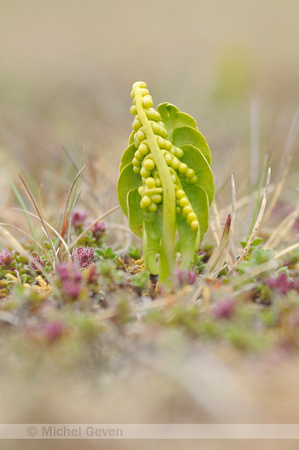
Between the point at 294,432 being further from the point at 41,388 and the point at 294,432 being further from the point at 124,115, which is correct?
the point at 124,115

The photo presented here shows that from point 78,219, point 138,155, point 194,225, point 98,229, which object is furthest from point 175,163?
point 78,219

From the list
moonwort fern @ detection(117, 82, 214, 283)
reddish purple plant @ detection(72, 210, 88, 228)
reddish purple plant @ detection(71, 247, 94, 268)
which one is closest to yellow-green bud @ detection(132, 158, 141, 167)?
moonwort fern @ detection(117, 82, 214, 283)

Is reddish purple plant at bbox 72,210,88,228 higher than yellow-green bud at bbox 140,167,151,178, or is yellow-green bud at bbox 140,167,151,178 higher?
yellow-green bud at bbox 140,167,151,178

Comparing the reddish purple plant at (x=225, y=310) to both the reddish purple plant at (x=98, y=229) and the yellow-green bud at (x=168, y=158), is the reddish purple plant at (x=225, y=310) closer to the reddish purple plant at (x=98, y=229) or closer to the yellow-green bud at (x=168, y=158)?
the yellow-green bud at (x=168, y=158)

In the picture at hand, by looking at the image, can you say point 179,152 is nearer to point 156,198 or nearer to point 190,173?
point 190,173

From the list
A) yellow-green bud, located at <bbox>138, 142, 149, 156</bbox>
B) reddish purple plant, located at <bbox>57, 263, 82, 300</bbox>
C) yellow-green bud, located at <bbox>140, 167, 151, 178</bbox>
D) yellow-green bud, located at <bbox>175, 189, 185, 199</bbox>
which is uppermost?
yellow-green bud, located at <bbox>138, 142, 149, 156</bbox>

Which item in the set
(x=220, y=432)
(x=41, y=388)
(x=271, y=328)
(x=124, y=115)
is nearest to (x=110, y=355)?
(x=41, y=388)

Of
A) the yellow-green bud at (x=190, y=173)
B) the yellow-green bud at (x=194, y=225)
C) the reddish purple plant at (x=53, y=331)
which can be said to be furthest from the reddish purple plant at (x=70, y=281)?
the yellow-green bud at (x=190, y=173)

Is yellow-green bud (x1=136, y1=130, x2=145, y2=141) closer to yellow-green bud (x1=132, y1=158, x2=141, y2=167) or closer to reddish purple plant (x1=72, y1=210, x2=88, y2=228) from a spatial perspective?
yellow-green bud (x1=132, y1=158, x2=141, y2=167)
